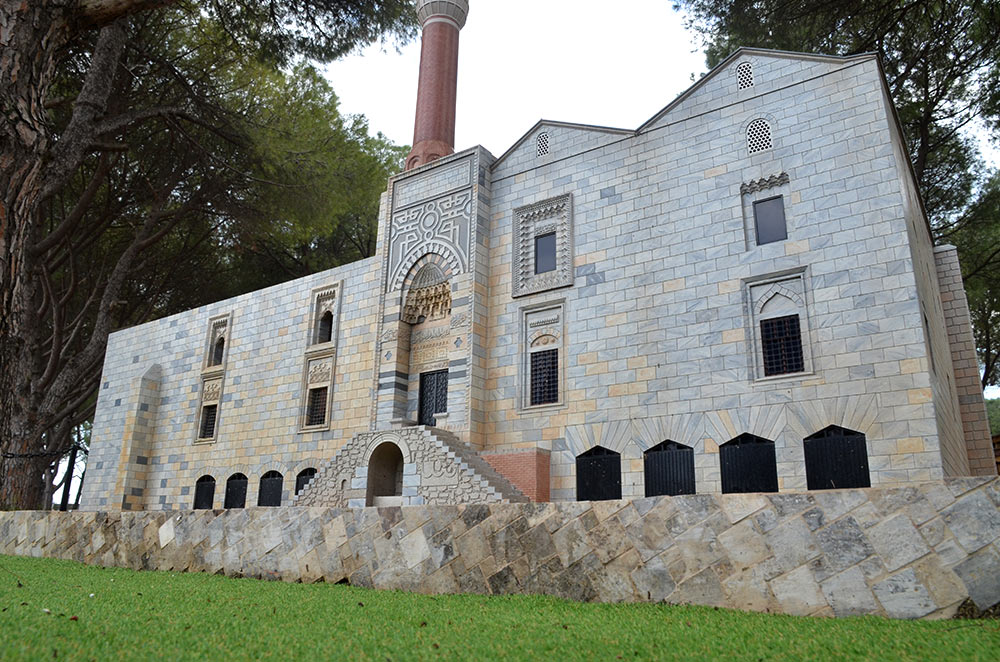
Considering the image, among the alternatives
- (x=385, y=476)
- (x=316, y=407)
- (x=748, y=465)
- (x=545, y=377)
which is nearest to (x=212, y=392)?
(x=316, y=407)

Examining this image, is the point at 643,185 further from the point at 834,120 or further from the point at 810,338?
the point at 810,338

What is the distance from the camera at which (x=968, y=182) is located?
77.0ft

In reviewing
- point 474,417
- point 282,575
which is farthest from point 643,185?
point 282,575

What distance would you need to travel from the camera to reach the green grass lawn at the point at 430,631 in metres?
4.60

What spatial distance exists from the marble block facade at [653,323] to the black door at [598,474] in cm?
5

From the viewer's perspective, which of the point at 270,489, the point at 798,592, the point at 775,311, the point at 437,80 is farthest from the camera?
the point at 437,80

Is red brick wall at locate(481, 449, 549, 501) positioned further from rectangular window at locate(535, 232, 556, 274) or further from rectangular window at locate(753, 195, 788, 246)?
rectangular window at locate(753, 195, 788, 246)

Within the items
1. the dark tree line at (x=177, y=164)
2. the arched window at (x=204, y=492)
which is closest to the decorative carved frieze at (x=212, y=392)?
the arched window at (x=204, y=492)

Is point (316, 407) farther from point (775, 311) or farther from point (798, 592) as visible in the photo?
point (798, 592)

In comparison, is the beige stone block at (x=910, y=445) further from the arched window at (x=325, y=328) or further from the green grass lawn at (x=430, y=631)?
the arched window at (x=325, y=328)

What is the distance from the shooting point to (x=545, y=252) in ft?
60.1

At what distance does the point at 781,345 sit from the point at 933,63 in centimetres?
1254

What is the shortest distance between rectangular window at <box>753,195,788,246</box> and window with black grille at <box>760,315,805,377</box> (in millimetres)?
1797

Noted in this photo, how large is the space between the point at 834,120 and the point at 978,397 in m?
7.21
